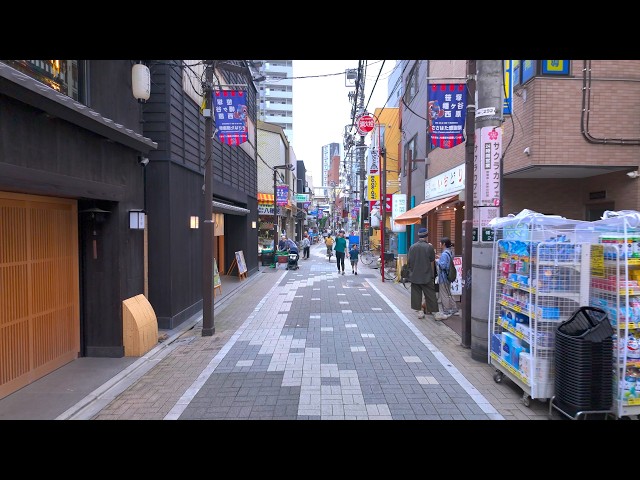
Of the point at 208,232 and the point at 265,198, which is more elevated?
the point at 265,198

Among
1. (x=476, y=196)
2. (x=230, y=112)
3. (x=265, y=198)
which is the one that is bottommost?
(x=476, y=196)

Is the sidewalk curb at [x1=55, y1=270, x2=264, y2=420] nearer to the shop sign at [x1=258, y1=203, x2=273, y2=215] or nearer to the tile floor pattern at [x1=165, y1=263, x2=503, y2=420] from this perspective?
the tile floor pattern at [x1=165, y1=263, x2=503, y2=420]

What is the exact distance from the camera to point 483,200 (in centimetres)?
612

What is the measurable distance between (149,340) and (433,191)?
12649 mm

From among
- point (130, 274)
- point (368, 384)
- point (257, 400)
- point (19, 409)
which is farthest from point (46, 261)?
point (368, 384)

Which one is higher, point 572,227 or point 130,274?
point 572,227

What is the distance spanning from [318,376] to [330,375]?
176 millimetres

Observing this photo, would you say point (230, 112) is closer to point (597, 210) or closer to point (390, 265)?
point (597, 210)

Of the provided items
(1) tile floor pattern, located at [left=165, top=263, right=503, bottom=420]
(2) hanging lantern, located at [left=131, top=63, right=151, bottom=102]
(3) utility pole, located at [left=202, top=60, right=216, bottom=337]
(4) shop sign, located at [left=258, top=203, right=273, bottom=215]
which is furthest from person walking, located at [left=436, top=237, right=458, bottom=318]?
(4) shop sign, located at [left=258, top=203, right=273, bottom=215]

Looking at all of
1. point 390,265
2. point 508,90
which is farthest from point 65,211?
point 390,265

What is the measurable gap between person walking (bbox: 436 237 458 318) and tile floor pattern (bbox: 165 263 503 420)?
1.22 m

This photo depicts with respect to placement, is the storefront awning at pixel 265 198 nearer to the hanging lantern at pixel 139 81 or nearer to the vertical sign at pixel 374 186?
the vertical sign at pixel 374 186

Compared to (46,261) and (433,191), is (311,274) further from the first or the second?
(46,261)

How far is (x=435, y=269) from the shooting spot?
953 centimetres
